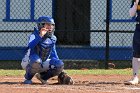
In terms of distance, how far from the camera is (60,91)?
898 centimetres

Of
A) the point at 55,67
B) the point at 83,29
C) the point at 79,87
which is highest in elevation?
the point at 83,29

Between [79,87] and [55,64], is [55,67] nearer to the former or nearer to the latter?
[55,64]

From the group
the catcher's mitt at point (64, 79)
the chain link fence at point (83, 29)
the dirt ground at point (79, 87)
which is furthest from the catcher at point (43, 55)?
the chain link fence at point (83, 29)

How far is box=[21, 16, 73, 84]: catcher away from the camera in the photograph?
10.1m

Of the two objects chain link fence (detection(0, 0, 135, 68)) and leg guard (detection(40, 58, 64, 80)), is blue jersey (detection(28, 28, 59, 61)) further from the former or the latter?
chain link fence (detection(0, 0, 135, 68))

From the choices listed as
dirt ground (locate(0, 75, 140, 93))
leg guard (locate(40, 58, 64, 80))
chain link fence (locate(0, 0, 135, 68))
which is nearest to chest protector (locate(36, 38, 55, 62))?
leg guard (locate(40, 58, 64, 80))

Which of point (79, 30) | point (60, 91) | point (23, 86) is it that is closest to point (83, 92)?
point (60, 91)

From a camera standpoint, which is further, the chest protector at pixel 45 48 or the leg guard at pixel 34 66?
the chest protector at pixel 45 48

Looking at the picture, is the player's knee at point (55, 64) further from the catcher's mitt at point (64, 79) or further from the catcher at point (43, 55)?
the catcher's mitt at point (64, 79)

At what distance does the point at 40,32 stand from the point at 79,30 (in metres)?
5.29

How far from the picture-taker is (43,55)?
10.3 meters

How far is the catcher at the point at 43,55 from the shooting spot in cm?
1012

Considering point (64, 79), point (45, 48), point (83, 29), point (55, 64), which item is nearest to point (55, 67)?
point (55, 64)

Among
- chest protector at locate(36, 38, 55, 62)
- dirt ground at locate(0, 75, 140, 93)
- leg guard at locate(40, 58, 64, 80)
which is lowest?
dirt ground at locate(0, 75, 140, 93)
